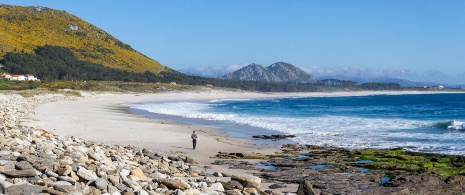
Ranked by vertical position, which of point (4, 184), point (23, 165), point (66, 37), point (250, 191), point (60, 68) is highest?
point (66, 37)

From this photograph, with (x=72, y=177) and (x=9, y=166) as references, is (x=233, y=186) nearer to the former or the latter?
(x=72, y=177)

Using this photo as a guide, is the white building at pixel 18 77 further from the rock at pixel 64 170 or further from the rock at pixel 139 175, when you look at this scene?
the rock at pixel 64 170

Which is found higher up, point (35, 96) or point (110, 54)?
point (110, 54)

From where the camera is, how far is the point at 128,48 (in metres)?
165

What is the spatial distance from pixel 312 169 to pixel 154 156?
200 inches

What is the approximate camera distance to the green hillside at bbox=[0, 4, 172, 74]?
420 ft

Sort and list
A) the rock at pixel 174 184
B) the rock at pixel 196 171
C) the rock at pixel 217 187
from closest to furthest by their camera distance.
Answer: the rock at pixel 174 184 → the rock at pixel 217 187 → the rock at pixel 196 171

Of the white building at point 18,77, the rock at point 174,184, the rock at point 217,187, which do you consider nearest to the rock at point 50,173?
the rock at point 174,184

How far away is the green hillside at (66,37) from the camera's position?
128 meters

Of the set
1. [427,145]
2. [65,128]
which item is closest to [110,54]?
[65,128]

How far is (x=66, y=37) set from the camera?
142500 mm

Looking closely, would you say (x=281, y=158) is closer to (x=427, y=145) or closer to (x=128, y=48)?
(x=427, y=145)

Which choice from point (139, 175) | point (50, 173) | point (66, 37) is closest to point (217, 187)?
point (139, 175)

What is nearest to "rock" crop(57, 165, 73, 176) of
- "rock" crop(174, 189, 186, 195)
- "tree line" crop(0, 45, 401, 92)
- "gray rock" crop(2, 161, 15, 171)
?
"gray rock" crop(2, 161, 15, 171)
